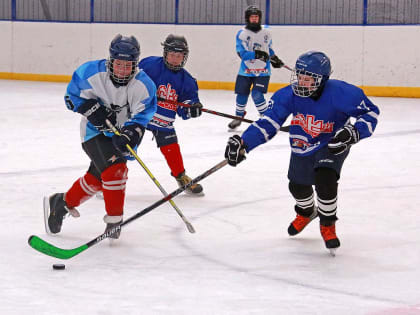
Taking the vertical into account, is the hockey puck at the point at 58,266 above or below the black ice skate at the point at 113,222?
below

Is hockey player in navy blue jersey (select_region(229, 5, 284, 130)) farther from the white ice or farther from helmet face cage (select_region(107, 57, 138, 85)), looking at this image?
helmet face cage (select_region(107, 57, 138, 85))

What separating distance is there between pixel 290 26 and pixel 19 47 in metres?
4.45

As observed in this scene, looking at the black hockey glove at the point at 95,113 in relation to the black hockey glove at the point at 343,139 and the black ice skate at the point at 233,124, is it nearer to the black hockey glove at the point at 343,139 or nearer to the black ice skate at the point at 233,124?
the black hockey glove at the point at 343,139

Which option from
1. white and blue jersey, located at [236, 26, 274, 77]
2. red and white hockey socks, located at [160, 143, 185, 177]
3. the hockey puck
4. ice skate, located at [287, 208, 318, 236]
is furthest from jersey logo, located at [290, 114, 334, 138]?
white and blue jersey, located at [236, 26, 274, 77]

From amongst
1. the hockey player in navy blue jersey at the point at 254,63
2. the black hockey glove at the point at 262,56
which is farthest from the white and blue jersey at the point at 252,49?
the black hockey glove at the point at 262,56

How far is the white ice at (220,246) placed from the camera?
2.39 m

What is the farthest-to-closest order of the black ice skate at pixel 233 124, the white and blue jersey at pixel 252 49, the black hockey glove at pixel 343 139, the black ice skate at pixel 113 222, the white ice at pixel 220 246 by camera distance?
the white and blue jersey at pixel 252 49
the black ice skate at pixel 233 124
the black ice skate at pixel 113 222
the black hockey glove at pixel 343 139
the white ice at pixel 220 246

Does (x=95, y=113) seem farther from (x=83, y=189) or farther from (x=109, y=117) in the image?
(x=83, y=189)

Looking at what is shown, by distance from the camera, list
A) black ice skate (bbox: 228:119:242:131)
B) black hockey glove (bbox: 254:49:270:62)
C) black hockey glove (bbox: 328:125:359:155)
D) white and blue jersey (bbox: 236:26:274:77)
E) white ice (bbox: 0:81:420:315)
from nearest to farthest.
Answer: white ice (bbox: 0:81:420:315) < black hockey glove (bbox: 328:125:359:155) < black ice skate (bbox: 228:119:242:131) < black hockey glove (bbox: 254:49:270:62) < white and blue jersey (bbox: 236:26:274:77)

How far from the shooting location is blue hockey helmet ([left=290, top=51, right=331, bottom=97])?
2.92 meters

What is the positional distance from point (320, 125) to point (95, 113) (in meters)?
0.92

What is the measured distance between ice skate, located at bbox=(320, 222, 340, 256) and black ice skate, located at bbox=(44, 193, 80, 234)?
43.6 inches

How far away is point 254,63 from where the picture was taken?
7.26 meters

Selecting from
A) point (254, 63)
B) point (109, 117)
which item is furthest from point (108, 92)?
point (254, 63)
